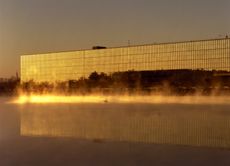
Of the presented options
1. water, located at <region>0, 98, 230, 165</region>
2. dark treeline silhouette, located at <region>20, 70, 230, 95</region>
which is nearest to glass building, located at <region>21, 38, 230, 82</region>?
dark treeline silhouette, located at <region>20, 70, 230, 95</region>

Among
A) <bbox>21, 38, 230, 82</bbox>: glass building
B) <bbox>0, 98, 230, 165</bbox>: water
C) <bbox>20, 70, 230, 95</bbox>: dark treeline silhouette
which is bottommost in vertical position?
<bbox>0, 98, 230, 165</bbox>: water

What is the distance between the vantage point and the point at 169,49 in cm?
6188

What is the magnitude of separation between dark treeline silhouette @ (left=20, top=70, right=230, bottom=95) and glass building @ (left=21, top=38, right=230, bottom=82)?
32.9 inches

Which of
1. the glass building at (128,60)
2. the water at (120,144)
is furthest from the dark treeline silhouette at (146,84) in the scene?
the water at (120,144)

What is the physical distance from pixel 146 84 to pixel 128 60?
15.1 feet

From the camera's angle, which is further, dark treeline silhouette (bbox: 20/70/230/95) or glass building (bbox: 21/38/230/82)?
glass building (bbox: 21/38/230/82)

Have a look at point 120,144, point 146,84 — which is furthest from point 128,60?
point 120,144

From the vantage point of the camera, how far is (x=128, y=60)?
216ft

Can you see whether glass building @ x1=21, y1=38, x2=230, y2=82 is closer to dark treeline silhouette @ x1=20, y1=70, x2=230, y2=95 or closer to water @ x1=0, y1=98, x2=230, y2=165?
dark treeline silhouette @ x1=20, y1=70, x2=230, y2=95

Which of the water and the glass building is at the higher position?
the glass building

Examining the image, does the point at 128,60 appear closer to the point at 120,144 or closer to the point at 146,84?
the point at 146,84

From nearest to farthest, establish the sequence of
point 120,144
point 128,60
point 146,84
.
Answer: point 120,144 → point 146,84 → point 128,60

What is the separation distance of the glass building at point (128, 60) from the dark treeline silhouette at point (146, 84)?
0.84m

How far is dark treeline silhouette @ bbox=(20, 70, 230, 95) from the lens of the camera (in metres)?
57.1
